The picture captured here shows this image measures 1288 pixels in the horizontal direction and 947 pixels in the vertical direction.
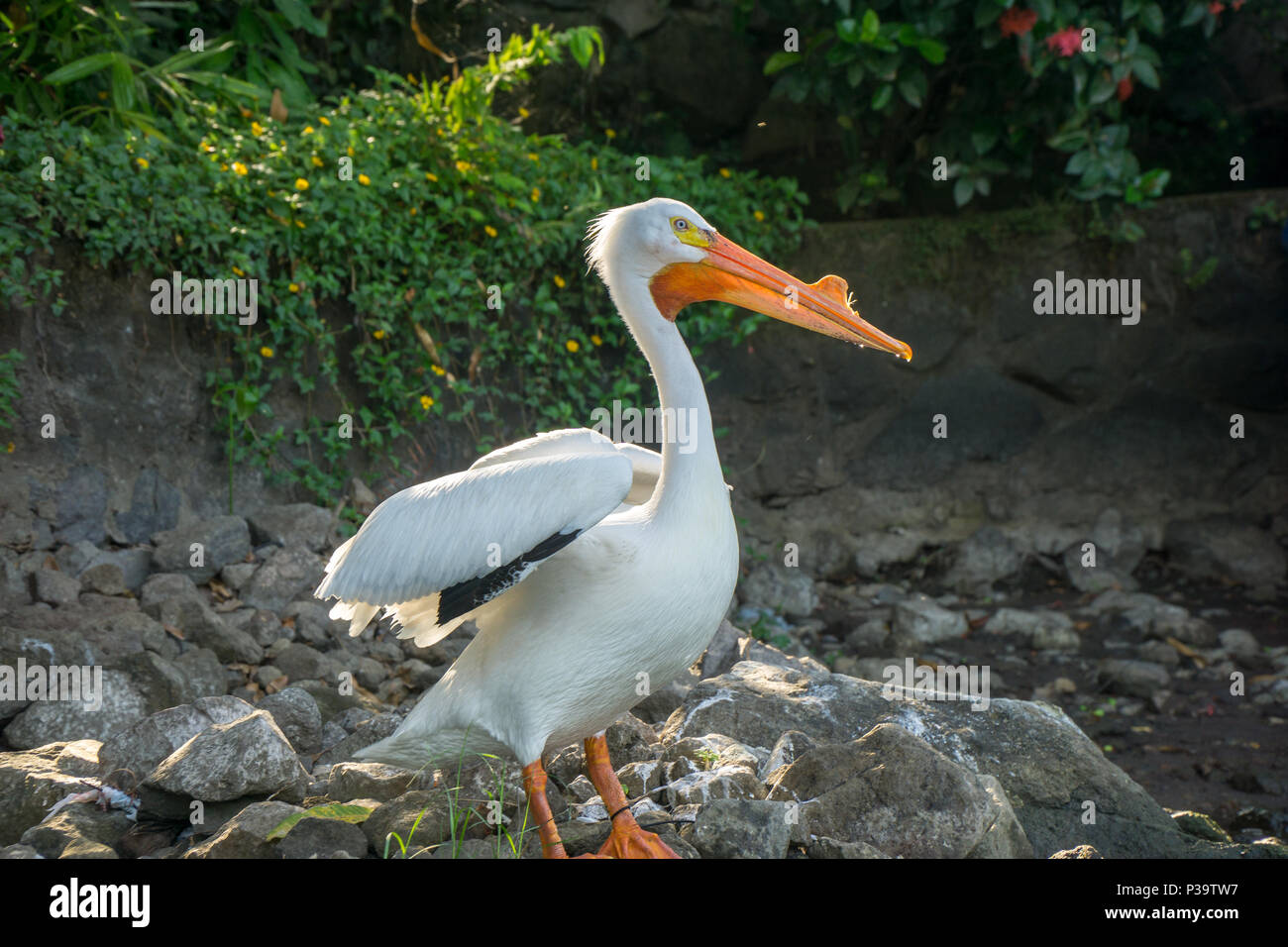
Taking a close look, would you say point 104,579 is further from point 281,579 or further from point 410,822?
point 410,822

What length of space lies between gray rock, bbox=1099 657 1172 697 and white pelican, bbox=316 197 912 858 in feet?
11.5

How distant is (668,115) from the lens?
821cm

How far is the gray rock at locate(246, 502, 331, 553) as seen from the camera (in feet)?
17.8

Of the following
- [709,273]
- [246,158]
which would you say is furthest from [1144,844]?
[246,158]

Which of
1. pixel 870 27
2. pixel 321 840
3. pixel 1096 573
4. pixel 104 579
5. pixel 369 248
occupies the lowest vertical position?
pixel 321 840

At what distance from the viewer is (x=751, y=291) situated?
332 centimetres

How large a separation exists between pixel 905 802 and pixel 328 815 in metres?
1.53

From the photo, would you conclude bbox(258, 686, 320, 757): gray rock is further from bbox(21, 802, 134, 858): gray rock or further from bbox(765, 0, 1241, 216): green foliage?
bbox(765, 0, 1241, 216): green foliage

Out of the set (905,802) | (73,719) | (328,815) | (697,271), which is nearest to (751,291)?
(697,271)

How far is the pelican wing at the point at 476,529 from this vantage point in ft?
9.34

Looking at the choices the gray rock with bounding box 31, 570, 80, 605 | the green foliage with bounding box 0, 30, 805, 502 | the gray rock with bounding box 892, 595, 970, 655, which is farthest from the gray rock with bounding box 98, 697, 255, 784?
the gray rock with bounding box 892, 595, 970, 655

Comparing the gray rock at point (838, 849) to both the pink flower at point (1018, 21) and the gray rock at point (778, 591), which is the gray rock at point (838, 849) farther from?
the pink flower at point (1018, 21)

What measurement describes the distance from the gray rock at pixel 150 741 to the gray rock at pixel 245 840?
0.57 metres

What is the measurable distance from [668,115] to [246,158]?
3417mm
